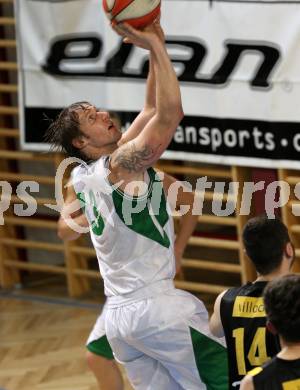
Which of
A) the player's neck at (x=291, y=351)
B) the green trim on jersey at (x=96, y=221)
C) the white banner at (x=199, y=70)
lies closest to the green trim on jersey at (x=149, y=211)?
the green trim on jersey at (x=96, y=221)

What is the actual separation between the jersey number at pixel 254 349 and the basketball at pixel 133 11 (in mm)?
1182

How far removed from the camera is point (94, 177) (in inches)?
160

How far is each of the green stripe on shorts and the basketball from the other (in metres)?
1.62

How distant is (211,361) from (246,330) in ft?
1.71

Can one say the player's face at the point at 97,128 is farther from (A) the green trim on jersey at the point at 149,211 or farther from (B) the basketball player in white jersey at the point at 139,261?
(A) the green trim on jersey at the point at 149,211

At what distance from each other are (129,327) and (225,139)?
2.54 metres

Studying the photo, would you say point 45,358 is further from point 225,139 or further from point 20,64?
point 20,64

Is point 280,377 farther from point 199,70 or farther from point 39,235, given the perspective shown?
point 39,235

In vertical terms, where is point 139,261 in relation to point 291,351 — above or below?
below

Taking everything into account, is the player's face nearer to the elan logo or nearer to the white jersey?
the white jersey

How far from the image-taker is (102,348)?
4895 mm

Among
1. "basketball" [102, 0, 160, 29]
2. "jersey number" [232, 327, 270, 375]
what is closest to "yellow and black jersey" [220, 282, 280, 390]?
"jersey number" [232, 327, 270, 375]

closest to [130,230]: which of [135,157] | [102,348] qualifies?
[135,157]

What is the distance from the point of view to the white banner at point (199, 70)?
6.07m
